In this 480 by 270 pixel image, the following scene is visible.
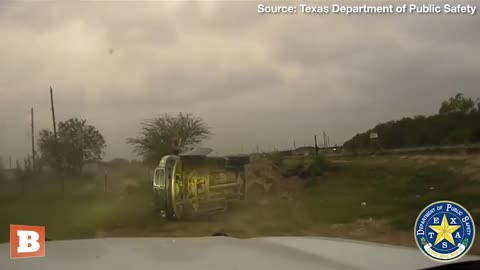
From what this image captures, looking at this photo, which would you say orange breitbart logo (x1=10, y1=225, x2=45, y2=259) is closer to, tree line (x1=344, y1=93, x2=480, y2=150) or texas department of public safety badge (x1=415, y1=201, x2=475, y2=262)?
texas department of public safety badge (x1=415, y1=201, x2=475, y2=262)

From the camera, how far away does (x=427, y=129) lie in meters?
4.11

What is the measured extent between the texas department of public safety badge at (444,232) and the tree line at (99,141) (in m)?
1.78

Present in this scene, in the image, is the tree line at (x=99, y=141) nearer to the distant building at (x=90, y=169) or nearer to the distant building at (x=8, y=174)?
the distant building at (x=90, y=169)

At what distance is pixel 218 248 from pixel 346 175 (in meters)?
2.24

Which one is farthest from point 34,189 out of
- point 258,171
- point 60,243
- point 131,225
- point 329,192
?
point 329,192

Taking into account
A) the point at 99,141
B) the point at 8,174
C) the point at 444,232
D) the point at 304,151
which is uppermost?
the point at 99,141

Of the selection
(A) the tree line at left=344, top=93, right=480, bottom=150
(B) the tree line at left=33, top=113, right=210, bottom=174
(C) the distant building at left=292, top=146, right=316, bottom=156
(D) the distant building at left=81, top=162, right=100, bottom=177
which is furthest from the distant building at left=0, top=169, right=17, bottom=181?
(A) the tree line at left=344, top=93, right=480, bottom=150

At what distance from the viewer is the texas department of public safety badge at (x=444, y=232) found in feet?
7.14

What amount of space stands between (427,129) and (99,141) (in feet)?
9.23

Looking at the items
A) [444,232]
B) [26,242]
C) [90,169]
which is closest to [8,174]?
[90,169]

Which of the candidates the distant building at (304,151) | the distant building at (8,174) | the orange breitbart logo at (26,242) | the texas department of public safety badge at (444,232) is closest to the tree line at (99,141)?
the distant building at (8,174)

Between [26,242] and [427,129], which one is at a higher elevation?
[427,129]

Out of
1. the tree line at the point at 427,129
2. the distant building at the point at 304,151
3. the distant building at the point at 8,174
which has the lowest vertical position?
the distant building at the point at 8,174

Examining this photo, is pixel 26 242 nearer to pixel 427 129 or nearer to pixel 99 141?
pixel 99 141
